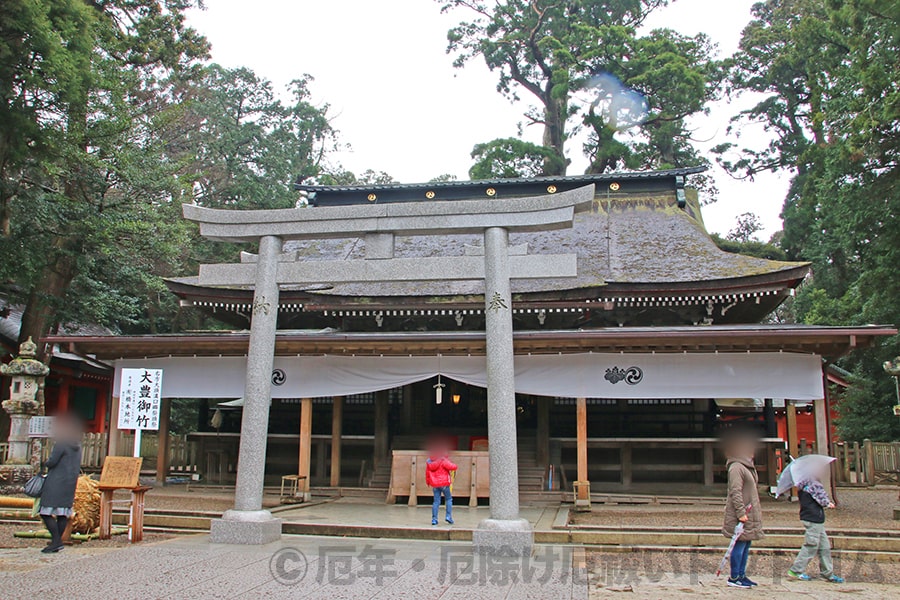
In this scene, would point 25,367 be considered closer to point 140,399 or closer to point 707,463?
point 140,399

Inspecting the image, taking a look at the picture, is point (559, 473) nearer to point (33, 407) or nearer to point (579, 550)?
point (579, 550)

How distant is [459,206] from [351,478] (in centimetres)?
886

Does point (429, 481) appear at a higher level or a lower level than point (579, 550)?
higher

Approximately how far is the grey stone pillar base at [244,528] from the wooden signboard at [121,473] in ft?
3.86

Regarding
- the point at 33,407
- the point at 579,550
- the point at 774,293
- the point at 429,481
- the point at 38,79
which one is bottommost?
the point at 579,550

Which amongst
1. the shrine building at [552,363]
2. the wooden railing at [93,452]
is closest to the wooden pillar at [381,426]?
the shrine building at [552,363]

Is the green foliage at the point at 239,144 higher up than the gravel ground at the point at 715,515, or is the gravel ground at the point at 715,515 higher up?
the green foliage at the point at 239,144

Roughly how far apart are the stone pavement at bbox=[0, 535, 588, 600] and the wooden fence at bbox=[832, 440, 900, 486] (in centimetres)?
1321

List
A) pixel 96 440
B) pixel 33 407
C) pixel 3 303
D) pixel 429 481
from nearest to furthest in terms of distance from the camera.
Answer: pixel 429 481, pixel 33 407, pixel 96 440, pixel 3 303

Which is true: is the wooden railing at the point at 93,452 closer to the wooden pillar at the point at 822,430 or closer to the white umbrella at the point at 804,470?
the white umbrella at the point at 804,470

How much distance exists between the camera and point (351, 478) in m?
15.7

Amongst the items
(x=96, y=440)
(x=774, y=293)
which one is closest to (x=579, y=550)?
(x=774, y=293)

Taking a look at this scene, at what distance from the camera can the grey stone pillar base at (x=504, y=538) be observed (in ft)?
26.2

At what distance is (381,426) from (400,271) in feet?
21.7
